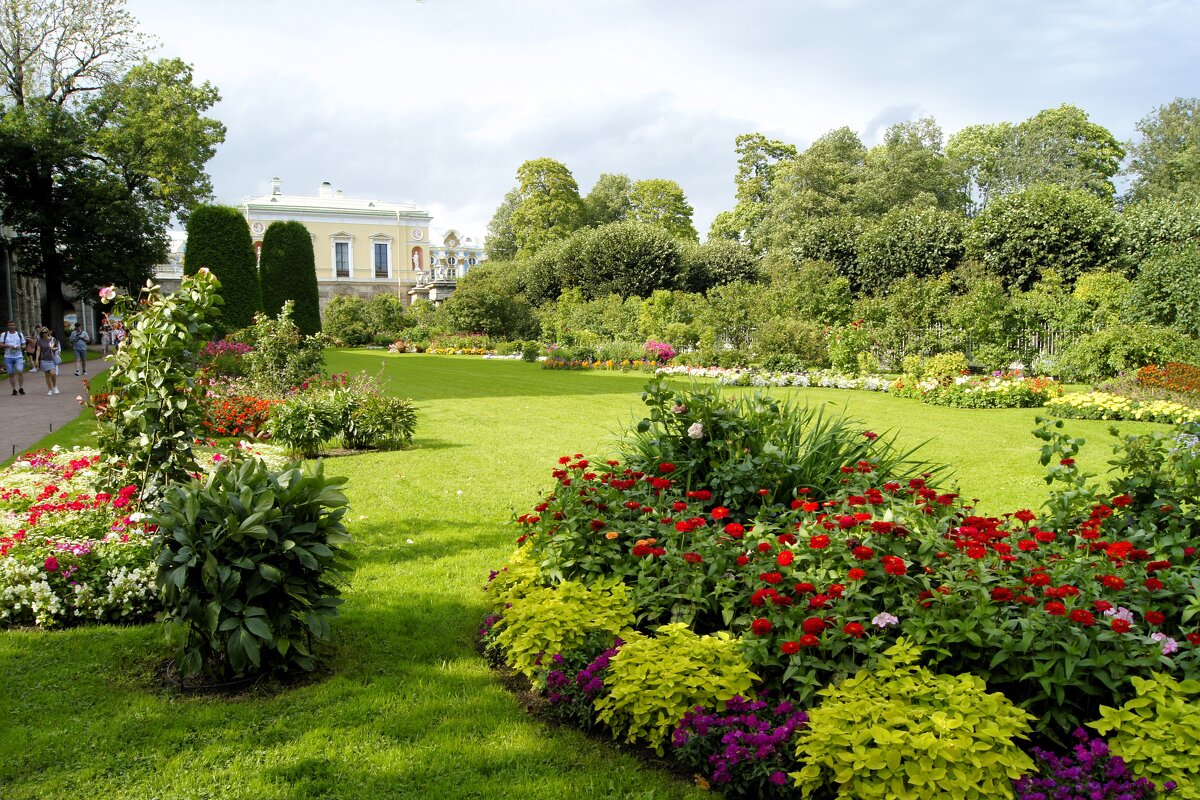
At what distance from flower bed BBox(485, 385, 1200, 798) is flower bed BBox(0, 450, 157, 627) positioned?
189 centimetres

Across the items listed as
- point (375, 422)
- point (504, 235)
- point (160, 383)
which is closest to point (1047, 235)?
point (375, 422)

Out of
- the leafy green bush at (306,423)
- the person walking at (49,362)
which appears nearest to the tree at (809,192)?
the person walking at (49,362)

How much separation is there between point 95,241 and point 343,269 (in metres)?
27.6

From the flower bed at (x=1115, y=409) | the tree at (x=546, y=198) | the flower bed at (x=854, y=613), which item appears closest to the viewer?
the flower bed at (x=854, y=613)

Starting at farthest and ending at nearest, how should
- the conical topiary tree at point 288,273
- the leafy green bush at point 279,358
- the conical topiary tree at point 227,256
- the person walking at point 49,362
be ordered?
the conical topiary tree at point 288,273 < the conical topiary tree at point 227,256 < the person walking at point 49,362 < the leafy green bush at point 279,358

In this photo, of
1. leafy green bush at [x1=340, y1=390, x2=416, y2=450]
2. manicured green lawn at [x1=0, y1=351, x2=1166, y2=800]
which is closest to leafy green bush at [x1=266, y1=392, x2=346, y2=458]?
leafy green bush at [x1=340, y1=390, x2=416, y2=450]

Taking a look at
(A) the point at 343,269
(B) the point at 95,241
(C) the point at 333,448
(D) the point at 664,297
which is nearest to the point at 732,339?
(D) the point at 664,297

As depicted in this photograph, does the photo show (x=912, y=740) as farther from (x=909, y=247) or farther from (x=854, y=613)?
(x=909, y=247)

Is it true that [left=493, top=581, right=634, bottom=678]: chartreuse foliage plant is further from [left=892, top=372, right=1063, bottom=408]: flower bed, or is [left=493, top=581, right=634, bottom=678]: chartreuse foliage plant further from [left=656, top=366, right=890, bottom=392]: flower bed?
[left=656, top=366, right=890, bottom=392]: flower bed

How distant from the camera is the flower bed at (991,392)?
→ 40.9ft

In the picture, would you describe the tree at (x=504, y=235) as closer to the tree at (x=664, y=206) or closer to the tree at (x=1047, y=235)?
the tree at (x=664, y=206)

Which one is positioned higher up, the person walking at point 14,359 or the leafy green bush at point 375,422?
the person walking at point 14,359

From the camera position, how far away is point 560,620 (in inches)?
129

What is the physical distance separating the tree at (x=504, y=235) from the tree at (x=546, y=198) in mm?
4842
